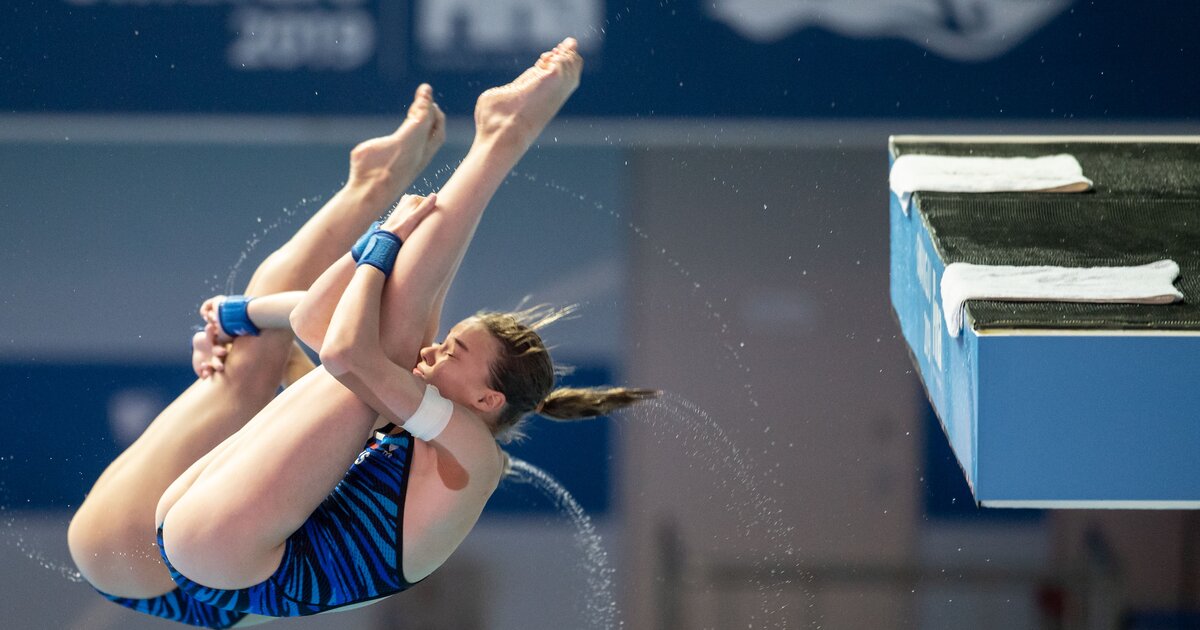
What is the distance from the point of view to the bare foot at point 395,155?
280 cm

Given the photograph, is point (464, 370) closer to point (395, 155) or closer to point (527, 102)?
point (527, 102)

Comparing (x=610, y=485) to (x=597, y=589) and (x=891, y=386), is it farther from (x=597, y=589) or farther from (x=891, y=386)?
(x=891, y=386)

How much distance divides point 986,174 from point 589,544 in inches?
45.9

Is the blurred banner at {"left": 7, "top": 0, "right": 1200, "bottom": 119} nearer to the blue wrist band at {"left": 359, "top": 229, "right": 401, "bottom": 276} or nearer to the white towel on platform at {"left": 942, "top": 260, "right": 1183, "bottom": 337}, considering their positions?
the white towel on platform at {"left": 942, "top": 260, "right": 1183, "bottom": 337}

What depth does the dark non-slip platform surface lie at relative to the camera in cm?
241

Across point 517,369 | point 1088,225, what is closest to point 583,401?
point 517,369

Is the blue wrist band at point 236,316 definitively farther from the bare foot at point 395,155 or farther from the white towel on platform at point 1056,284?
the white towel on platform at point 1056,284

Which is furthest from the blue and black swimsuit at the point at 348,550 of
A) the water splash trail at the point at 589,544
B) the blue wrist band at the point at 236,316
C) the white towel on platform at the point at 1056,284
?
the white towel on platform at the point at 1056,284

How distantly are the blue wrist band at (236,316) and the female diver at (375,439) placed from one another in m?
0.27

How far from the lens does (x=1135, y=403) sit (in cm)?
236

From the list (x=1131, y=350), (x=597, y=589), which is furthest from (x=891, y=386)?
(x=1131, y=350)

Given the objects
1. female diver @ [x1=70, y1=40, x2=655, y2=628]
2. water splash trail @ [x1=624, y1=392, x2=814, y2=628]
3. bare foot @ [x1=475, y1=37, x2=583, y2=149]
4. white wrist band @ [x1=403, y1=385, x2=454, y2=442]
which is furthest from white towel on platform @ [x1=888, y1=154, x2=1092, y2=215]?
white wrist band @ [x1=403, y1=385, x2=454, y2=442]

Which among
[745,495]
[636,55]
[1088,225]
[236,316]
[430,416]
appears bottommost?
[745,495]

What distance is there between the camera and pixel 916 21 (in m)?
4.62
